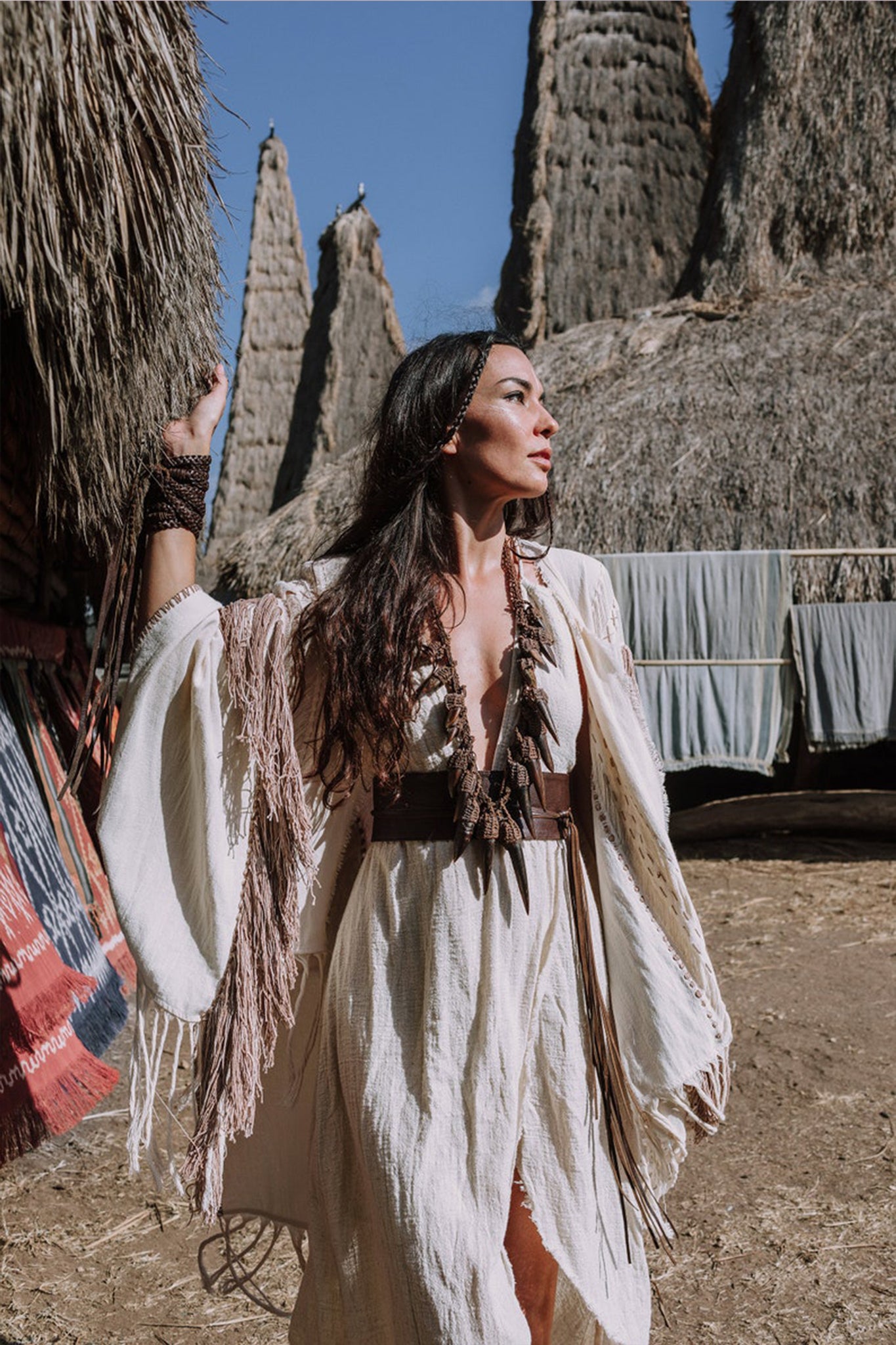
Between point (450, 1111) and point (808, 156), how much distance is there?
10667mm

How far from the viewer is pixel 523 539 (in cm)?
251

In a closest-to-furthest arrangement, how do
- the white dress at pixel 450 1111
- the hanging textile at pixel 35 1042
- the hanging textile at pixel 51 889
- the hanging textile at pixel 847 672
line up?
1. the white dress at pixel 450 1111
2. the hanging textile at pixel 35 1042
3. the hanging textile at pixel 51 889
4. the hanging textile at pixel 847 672

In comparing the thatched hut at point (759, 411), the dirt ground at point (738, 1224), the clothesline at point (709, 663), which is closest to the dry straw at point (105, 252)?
the dirt ground at point (738, 1224)

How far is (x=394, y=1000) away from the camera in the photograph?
2.01 m

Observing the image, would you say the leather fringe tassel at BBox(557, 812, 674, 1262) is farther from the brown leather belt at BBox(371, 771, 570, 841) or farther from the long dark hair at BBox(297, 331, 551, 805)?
the long dark hair at BBox(297, 331, 551, 805)

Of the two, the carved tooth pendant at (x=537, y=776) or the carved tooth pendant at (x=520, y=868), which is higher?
the carved tooth pendant at (x=537, y=776)

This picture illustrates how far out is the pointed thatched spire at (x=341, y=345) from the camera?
18375 millimetres

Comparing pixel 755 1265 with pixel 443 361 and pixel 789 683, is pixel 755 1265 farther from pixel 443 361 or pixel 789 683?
pixel 789 683

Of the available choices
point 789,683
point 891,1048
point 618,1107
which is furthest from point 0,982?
point 789,683

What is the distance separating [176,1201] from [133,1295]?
599mm

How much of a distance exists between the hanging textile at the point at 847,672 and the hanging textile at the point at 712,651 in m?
0.16

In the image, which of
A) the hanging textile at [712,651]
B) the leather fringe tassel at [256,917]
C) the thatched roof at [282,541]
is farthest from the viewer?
the thatched roof at [282,541]

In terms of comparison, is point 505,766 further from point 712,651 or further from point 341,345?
point 341,345

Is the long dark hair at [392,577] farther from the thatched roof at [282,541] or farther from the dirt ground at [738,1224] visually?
the thatched roof at [282,541]
